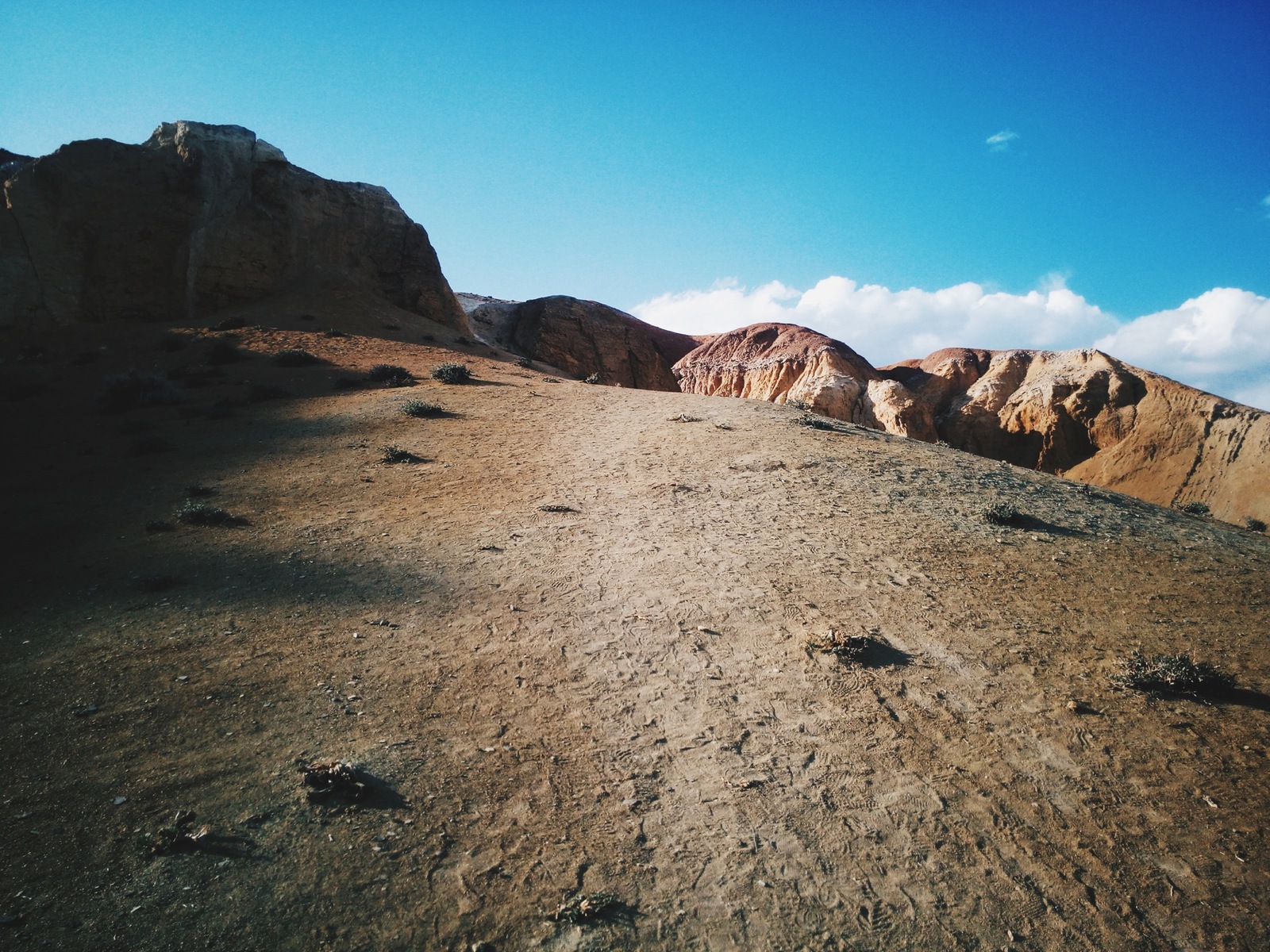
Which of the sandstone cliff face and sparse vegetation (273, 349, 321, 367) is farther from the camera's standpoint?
the sandstone cliff face

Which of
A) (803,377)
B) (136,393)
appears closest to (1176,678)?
(136,393)

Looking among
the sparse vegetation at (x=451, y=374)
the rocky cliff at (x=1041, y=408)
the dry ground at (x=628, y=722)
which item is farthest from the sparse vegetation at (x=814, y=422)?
the rocky cliff at (x=1041, y=408)

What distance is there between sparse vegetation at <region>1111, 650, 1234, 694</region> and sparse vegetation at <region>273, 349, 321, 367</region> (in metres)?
23.0

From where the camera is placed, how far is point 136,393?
1709 cm

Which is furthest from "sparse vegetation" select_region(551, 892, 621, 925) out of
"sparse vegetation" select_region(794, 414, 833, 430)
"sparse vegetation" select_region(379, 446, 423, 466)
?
"sparse vegetation" select_region(794, 414, 833, 430)

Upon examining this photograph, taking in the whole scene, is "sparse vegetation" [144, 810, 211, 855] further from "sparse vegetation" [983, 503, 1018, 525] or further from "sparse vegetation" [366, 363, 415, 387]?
"sparse vegetation" [366, 363, 415, 387]

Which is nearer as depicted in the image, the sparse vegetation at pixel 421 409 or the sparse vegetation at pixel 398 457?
the sparse vegetation at pixel 398 457

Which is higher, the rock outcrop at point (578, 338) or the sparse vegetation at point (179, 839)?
the rock outcrop at point (578, 338)

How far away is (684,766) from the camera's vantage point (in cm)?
499

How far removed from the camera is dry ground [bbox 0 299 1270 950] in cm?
382

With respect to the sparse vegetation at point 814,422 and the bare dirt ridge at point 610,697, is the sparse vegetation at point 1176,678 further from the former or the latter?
the sparse vegetation at point 814,422

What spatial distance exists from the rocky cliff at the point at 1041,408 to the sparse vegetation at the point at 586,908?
28625 millimetres

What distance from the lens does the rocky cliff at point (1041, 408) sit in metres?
32.5

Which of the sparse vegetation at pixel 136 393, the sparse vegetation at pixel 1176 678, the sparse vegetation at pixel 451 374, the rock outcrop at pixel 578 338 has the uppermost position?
the rock outcrop at pixel 578 338
